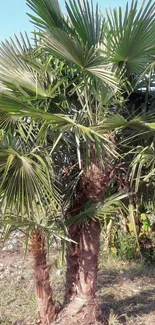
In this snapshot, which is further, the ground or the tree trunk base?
the ground

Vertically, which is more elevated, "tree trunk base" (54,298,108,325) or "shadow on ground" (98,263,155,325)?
"tree trunk base" (54,298,108,325)

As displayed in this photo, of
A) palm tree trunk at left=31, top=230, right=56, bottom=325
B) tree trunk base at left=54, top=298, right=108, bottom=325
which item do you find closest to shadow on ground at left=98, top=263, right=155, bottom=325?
tree trunk base at left=54, top=298, right=108, bottom=325

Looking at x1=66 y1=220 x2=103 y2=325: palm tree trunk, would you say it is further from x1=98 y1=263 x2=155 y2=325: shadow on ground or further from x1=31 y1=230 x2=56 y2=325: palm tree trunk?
x1=98 y1=263 x2=155 y2=325: shadow on ground

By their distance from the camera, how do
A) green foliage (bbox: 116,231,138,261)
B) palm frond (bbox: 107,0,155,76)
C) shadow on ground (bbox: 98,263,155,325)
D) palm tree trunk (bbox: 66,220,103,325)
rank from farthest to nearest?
green foliage (bbox: 116,231,138,261), shadow on ground (bbox: 98,263,155,325), palm tree trunk (bbox: 66,220,103,325), palm frond (bbox: 107,0,155,76)

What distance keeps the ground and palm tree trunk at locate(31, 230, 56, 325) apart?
144mm

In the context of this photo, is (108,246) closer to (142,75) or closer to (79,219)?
(79,219)

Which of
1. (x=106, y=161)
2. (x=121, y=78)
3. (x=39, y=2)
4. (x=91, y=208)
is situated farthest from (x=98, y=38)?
(x=91, y=208)

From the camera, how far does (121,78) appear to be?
310 cm

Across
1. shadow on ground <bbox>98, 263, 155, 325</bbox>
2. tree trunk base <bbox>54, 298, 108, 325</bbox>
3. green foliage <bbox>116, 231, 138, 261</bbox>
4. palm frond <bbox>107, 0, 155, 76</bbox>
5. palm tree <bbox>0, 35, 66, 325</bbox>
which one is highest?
palm frond <bbox>107, 0, 155, 76</bbox>

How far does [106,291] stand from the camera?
4875mm

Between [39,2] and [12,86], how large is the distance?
2.15 ft

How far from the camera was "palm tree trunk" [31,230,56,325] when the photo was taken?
3391 mm

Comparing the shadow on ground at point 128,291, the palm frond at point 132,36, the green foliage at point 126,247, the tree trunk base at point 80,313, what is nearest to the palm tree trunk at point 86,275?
the tree trunk base at point 80,313

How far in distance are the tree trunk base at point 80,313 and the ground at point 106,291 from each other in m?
0.27
